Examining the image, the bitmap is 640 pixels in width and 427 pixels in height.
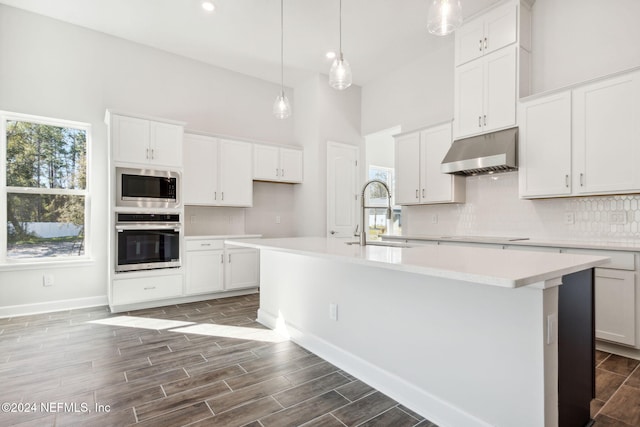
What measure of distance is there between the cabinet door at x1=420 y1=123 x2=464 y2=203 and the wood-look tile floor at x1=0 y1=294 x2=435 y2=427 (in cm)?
262

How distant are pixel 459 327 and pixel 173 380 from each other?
6.00 ft

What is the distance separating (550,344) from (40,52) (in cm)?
530

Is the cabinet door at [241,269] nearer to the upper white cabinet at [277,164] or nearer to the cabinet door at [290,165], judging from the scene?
the upper white cabinet at [277,164]

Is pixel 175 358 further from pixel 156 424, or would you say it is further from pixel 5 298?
pixel 5 298

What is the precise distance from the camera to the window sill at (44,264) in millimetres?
3646

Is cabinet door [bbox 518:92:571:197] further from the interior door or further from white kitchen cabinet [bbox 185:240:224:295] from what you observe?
white kitchen cabinet [bbox 185:240:224:295]

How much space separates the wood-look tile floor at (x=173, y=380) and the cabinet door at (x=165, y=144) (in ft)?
6.25

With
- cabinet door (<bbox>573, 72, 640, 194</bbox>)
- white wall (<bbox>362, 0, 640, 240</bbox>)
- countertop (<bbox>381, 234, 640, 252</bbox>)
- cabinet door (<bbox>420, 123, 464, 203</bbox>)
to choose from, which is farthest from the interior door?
cabinet door (<bbox>573, 72, 640, 194</bbox>)

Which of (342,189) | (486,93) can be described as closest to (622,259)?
(486,93)

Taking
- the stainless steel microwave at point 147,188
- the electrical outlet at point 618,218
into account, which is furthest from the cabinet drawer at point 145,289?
the electrical outlet at point 618,218

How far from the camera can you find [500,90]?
11.7 ft

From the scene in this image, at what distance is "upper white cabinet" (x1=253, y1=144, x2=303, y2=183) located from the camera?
5.10 metres

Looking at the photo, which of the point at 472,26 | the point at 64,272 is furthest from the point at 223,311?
the point at 472,26

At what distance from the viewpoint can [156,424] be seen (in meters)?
1.76
